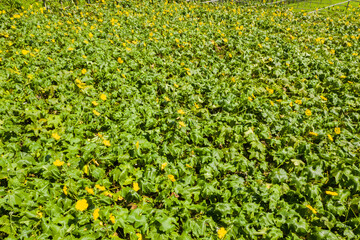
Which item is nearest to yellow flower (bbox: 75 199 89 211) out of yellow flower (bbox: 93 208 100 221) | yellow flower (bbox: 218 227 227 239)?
yellow flower (bbox: 93 208 100 221)

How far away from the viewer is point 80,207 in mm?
2273

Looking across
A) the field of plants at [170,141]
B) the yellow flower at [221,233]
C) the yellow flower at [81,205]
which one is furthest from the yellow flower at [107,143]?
the yellow flower at [221,233]

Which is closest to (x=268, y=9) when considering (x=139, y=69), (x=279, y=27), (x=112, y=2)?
(x=279, y=27)

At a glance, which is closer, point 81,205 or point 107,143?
point 81,205

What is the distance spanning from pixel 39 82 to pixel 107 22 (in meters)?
4.66

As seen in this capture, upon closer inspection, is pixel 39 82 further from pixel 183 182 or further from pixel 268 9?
pixel 268 9

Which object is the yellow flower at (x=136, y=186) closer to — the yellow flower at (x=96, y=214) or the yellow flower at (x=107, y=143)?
the yellow flower at (x=96, y=214)

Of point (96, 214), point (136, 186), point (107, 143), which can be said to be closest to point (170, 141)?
point (107, 143)

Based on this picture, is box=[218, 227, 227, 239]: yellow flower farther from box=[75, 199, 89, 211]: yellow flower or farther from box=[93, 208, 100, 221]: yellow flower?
box=[75, 199, 89, 211]: yellow flower

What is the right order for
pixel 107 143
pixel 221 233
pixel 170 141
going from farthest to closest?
pixel 170 141, pixel 107 143, pixel 221 233

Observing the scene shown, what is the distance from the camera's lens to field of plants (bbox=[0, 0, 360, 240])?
7.89 feet

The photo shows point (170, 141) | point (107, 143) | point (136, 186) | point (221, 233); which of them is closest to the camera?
point (221, 233)

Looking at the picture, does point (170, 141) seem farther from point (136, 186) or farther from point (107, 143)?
point (136, 186)

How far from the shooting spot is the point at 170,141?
11.5 ft
